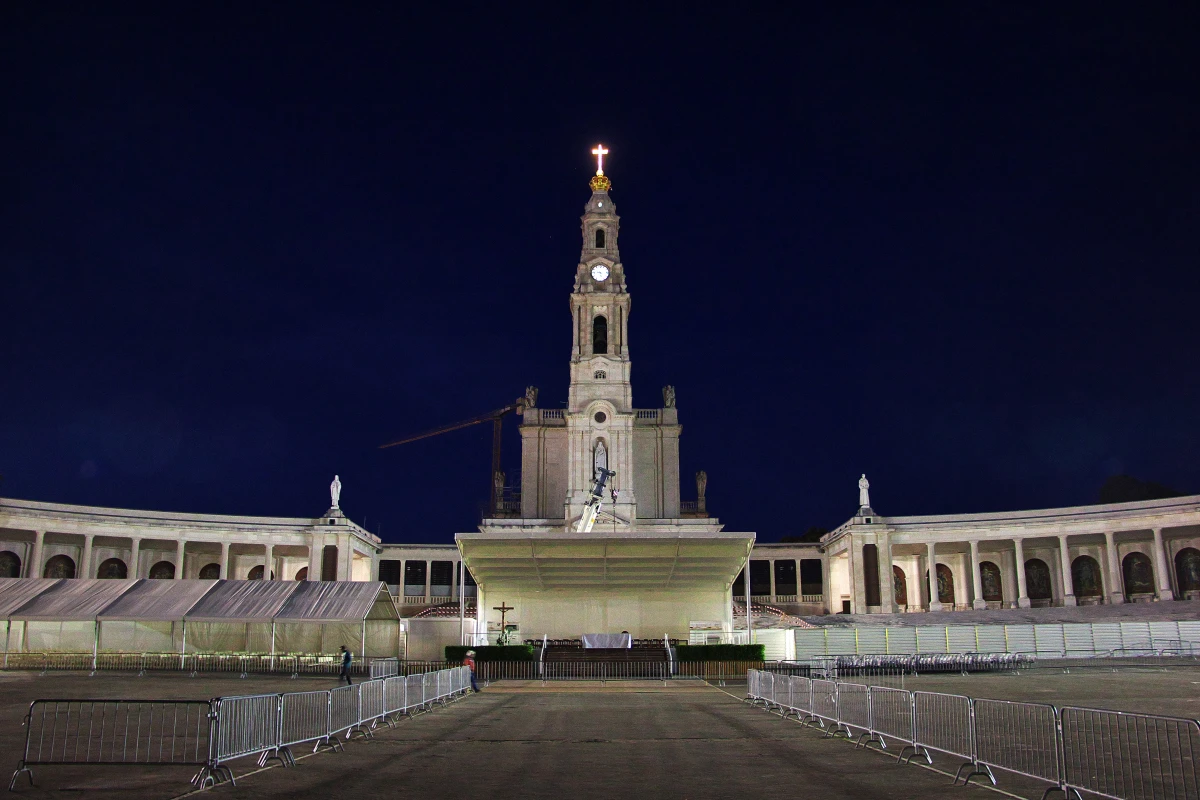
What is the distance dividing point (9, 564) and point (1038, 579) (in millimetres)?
76487

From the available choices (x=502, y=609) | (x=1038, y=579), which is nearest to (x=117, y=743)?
(x=502, y=609)

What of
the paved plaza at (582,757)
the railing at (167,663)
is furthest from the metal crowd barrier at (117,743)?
the railing at (167,663)

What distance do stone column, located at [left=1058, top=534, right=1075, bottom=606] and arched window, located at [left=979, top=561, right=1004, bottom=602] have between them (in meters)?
5.99

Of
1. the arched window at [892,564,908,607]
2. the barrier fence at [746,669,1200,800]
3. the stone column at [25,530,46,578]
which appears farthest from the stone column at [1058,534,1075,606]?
the stone column at [25,530,46,578]

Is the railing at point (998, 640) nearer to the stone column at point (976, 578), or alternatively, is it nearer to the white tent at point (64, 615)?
the stone column at point (976, 578)

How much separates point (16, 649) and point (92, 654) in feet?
14.6

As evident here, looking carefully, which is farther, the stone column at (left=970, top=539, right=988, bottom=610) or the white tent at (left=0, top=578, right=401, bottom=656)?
the stone column at (left=970, top=539, right=988, bottom=610)

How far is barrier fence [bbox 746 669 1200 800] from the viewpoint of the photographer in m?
10.4

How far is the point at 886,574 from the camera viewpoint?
71.2 meters

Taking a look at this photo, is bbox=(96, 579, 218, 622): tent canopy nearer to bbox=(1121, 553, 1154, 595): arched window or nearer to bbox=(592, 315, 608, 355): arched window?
bbox=(592, 315, 608, 355): arched window

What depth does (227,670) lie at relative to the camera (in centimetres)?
3850

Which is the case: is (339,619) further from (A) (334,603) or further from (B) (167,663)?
(B) (167,663)

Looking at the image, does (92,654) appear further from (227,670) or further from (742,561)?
(742,561)

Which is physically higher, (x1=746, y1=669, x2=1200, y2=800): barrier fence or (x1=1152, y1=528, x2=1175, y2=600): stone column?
(x1=1152, y1=528, x2=1175, y2=600): stone column
